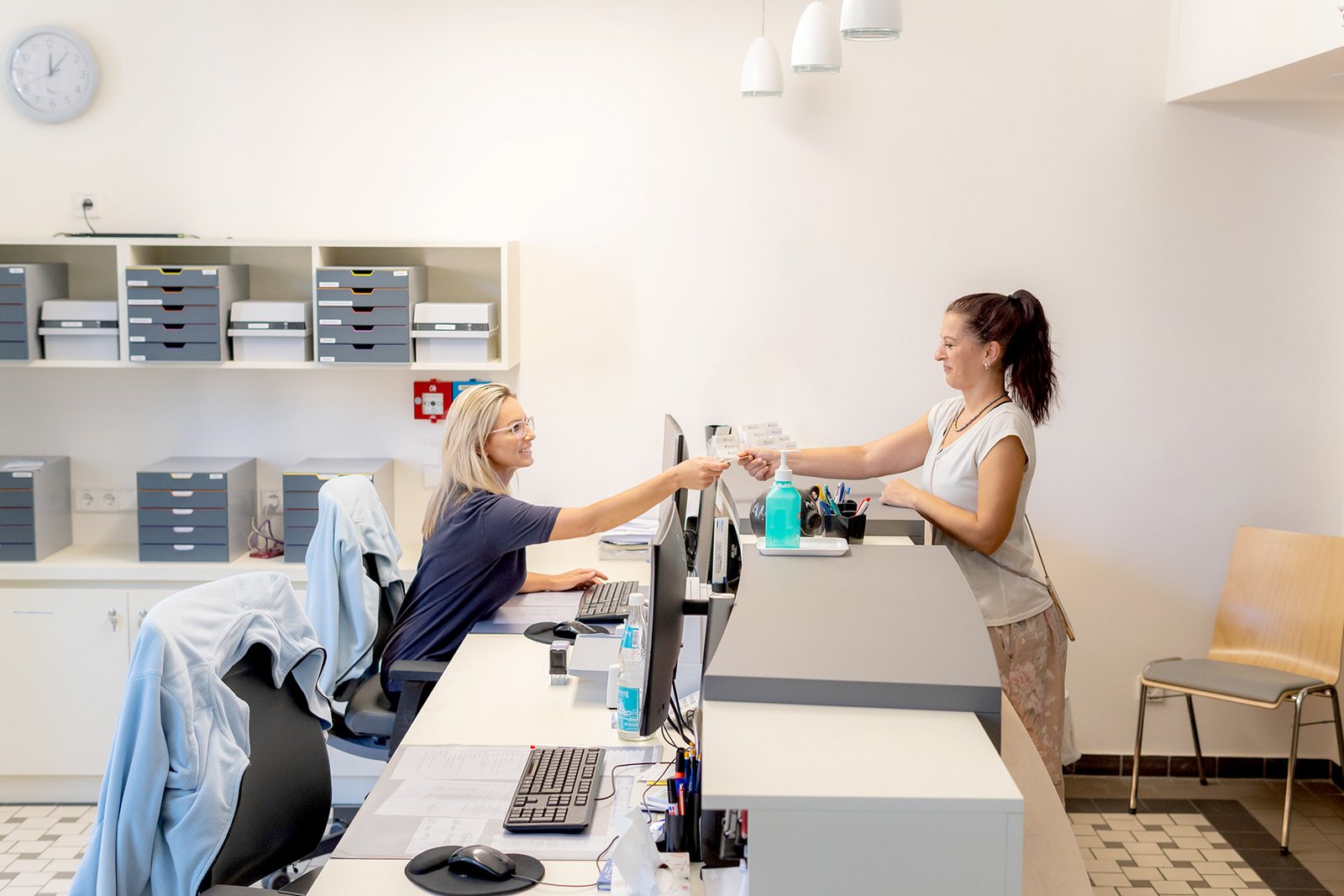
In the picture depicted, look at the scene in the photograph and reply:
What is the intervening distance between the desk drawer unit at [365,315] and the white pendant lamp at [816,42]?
150 cm

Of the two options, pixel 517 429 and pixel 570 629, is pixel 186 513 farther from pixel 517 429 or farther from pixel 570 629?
pixel 570 629

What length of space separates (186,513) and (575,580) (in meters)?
1.45

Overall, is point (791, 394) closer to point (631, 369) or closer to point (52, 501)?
point (631, 369)

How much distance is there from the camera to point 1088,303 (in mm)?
4180

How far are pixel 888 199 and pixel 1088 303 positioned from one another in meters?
0.83

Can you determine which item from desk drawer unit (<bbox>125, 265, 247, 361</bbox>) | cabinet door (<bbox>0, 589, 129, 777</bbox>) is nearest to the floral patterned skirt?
desk drawer unit (<bbox>125, 265, 247, 361</bbox>)

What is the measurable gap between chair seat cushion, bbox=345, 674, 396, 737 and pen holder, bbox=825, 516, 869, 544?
1.32m

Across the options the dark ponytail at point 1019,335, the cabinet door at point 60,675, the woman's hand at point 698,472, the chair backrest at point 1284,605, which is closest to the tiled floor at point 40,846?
the cabinet door at point 60,675

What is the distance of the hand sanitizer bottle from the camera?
232 centimetres

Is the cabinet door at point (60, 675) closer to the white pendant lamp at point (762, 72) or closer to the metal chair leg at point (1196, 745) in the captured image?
the white pendant lamp at point (762, 72)

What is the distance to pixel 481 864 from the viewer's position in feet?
6.04

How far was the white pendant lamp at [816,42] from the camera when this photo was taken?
3.49m

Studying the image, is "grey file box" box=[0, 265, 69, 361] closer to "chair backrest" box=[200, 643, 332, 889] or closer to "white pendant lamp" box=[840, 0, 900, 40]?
"chair backrest" box=[200, 643, 332, 889]

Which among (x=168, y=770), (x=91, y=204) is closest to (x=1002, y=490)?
(x=168, y=770)
